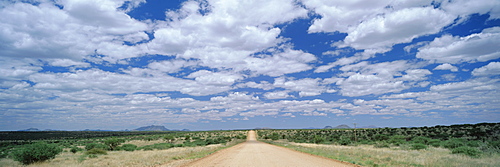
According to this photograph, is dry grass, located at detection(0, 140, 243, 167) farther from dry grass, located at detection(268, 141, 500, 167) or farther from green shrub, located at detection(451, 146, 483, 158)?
green shrub, located at detection(451, 146, 483, 158)

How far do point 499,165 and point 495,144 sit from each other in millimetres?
11297

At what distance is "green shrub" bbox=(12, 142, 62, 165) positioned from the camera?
18.9 meters

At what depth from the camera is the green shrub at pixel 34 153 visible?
18906mm

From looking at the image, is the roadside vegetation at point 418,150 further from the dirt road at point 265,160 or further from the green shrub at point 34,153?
the green shrub at point 34,153

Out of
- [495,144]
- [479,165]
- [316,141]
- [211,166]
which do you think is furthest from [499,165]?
[316,141]

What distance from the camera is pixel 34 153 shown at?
63.1ft

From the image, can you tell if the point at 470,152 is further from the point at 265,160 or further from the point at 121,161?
the point at 121,161

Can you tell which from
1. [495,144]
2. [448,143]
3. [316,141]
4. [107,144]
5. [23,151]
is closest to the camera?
[23,151]

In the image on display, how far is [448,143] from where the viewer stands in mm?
26594

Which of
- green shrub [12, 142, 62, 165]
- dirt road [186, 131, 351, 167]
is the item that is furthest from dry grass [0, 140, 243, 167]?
dirt road [186, 131, 351, 167]

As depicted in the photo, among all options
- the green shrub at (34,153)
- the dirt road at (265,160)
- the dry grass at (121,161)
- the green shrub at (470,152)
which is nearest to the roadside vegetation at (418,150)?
the green shrub at (470,152)

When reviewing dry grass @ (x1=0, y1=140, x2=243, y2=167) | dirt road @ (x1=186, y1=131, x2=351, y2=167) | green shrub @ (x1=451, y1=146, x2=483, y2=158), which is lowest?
dry grass @ (x1=0, y1=140, x2=243, y2=167)

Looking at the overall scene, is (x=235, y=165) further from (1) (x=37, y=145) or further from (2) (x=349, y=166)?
(1) (x=37, y=145)

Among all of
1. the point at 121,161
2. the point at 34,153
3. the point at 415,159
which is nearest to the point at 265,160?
the point at 415,159
